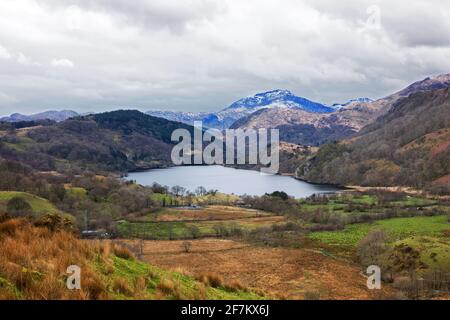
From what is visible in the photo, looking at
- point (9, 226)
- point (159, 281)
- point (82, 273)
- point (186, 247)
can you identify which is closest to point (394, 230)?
point (186, 247)

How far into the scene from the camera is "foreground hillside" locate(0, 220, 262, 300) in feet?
29.0

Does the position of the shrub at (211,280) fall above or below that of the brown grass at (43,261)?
below

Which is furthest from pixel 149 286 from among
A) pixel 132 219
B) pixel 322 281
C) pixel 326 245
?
pixel 132 219

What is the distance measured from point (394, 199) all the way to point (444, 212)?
3107cm

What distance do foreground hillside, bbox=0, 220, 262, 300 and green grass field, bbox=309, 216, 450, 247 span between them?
60.5 m

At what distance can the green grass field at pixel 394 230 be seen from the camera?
73.2 meters

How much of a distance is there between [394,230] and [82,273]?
7802 centimetres

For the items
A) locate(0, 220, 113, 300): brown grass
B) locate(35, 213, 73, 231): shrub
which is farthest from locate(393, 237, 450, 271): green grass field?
locate(0, 220, 113, 300): brown grass

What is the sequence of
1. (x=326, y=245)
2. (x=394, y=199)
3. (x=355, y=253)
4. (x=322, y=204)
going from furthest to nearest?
(x=394, y=199) < (x=322, y=204) < (x=326, y=245) < (x=355, y=253)

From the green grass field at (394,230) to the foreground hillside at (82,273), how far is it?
6049 centimetres

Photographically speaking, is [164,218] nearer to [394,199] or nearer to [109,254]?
[394,199]

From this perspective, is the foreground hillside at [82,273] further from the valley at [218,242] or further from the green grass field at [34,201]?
the green grass field at [34,201]

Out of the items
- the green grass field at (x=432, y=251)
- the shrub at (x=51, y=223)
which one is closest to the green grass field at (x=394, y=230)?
the green grass field at (x=432, y=251)
